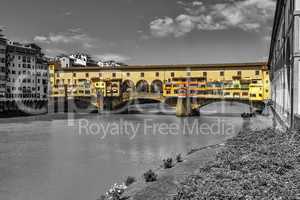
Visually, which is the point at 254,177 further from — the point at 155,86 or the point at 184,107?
the point at 155,86

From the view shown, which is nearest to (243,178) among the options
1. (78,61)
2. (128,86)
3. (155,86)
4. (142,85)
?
(128,86)

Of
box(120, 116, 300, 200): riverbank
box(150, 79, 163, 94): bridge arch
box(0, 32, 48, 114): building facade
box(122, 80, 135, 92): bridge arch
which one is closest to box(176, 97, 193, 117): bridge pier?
box(150, 79, 163, 94): bridge arch

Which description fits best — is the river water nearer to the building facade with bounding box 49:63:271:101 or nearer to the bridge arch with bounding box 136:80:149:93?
the building facade with bounding box 49:63:271:101

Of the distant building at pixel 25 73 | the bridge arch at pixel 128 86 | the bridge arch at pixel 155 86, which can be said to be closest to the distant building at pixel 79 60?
the distant building at pixel 25 73

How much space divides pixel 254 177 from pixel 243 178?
32 cm

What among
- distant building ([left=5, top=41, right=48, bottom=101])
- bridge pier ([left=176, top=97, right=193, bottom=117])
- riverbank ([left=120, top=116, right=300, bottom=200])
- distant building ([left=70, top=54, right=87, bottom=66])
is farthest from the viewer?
distant building ([left=70, top=54, right=87, bottom=66])

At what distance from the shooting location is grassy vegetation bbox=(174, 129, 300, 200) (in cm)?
783

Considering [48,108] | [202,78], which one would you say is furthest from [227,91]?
[48,108]

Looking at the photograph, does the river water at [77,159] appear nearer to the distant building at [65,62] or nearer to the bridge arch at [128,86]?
the bridge arch at [128,86]

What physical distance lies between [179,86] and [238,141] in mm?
54612

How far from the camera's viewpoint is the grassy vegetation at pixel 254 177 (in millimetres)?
7832

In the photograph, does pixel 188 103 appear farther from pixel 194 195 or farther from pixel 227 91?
pixel 194 195

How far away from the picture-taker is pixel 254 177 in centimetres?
921

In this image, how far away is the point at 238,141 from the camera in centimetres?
1739
